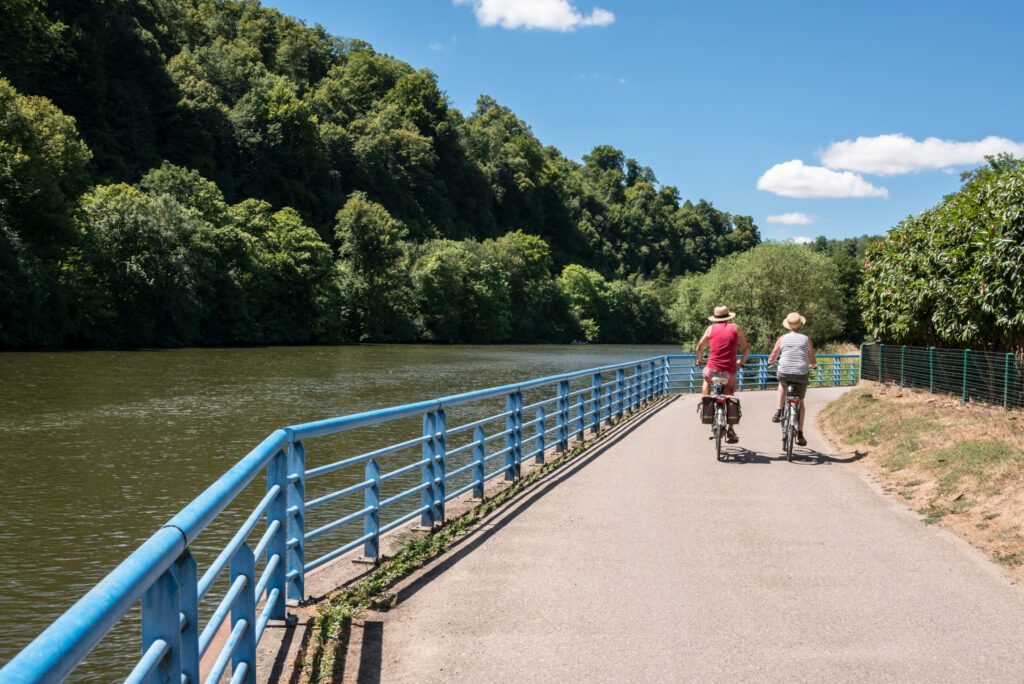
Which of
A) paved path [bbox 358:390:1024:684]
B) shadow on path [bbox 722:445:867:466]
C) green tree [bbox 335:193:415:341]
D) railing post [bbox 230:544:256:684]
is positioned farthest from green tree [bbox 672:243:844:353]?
railing post [bbox 230:544:256:684]

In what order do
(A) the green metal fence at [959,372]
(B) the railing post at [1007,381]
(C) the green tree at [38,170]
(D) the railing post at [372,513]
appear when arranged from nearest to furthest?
(D) the railing post at [372,513]
(B) the railing post at [1007,381]
(A) the green metal fence at [959,372]
(C) the green tree at [38,170]

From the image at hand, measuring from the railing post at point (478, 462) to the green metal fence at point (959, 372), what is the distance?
35.0ft

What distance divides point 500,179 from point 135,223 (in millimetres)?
104851

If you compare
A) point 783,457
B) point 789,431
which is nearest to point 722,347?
point 789,431

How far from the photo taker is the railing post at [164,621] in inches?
96.4

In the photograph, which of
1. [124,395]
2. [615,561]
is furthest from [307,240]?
[615,561]

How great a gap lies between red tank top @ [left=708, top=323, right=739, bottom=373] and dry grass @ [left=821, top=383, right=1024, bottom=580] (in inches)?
89.3

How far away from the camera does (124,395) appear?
3008 centimetres

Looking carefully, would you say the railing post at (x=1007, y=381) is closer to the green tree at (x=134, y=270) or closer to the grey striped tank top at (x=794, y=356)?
the grey striped tank top at (x=794, y=356)

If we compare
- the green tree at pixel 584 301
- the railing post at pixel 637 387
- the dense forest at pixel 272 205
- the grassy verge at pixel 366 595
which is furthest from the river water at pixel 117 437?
the green tree at pixel 584 301

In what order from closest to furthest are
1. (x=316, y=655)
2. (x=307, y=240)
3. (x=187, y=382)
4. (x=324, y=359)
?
(x=316, y=655), (x=187, y=382), (x=324, y=359), (x=307, y=240)

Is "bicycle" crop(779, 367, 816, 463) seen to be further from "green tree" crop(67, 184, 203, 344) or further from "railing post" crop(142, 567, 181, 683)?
"green tree" crop(67, 184, 203, 344)

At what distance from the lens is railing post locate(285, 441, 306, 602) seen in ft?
17.7

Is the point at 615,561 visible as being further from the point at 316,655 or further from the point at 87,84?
the point at 87,84
